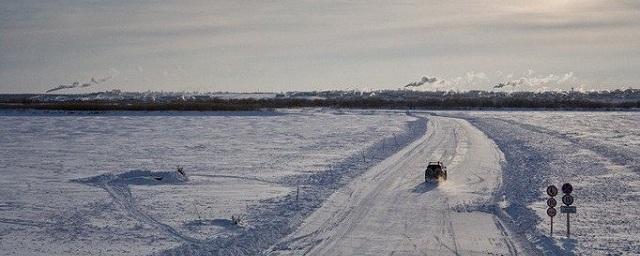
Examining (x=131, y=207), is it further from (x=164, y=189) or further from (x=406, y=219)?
(x=406, y=219)

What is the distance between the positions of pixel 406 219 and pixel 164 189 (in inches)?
363

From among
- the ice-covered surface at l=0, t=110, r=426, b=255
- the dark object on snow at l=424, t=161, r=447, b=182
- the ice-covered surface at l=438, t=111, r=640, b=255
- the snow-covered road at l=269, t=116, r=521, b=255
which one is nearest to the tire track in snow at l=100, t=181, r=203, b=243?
the ice-covered surface at l=0, t=110, r=426, b=255

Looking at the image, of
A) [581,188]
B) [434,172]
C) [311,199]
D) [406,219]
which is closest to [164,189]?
[311,199]

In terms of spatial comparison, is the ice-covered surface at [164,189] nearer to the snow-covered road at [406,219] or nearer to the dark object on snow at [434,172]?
the snow-covered road at [406,219]

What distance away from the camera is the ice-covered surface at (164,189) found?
15266mm

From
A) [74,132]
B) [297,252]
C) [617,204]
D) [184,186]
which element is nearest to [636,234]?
[617,204]

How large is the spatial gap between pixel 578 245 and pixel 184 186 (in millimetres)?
13559

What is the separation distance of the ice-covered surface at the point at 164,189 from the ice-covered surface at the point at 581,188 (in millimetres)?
5561

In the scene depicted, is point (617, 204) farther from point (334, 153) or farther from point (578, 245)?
point (334, 153)

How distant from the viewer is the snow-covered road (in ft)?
46.2

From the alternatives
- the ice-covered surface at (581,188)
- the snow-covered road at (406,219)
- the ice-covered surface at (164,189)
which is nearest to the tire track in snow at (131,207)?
the ice-covered surface at (164,189)

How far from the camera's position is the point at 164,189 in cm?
2327

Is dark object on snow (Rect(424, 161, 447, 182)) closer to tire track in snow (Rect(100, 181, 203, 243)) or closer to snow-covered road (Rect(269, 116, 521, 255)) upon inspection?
snow-covered road (Rect(269, 116, 521, 255))

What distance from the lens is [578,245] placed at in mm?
14391
